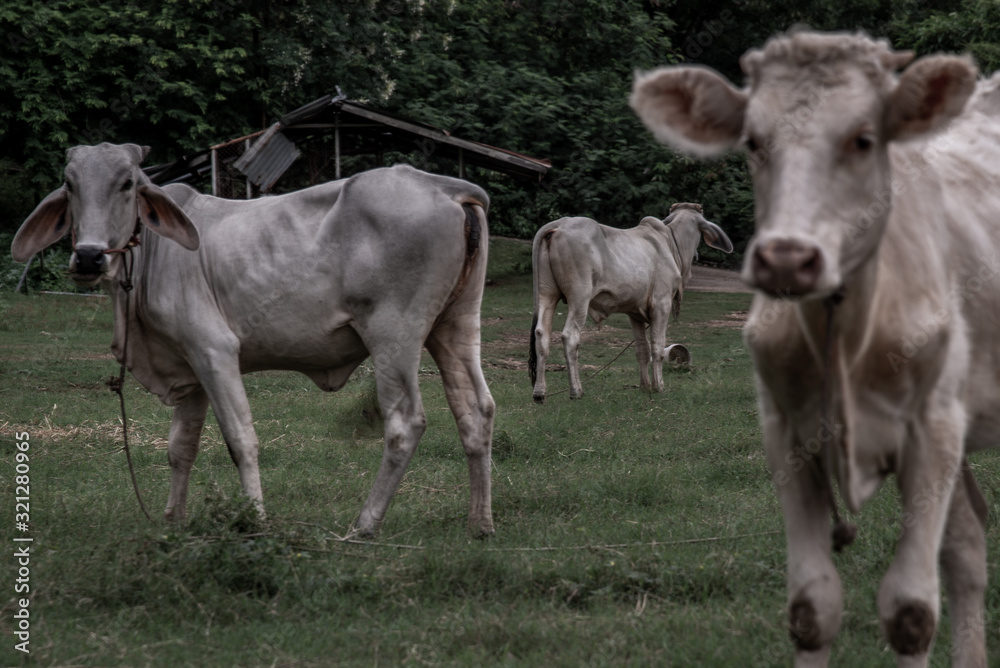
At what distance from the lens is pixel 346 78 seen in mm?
22453

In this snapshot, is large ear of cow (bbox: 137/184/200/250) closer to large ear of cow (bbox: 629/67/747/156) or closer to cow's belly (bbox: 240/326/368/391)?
cow's belly (bbox: 240/326/368/391)

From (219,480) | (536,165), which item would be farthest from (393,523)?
(536,165)

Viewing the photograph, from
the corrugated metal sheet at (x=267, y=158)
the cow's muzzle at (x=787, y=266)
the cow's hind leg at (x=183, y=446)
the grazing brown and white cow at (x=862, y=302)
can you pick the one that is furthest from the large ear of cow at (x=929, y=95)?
the corrugated metal sheet at (x=267, y=158)

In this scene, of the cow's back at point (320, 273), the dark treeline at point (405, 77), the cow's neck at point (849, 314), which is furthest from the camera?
the dark treeline at point (405, 77)

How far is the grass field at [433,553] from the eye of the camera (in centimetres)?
381

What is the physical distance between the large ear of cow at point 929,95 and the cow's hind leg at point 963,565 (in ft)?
4.40

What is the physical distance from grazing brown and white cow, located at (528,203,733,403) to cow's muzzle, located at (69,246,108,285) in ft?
19.6

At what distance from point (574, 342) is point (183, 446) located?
595 centimetres

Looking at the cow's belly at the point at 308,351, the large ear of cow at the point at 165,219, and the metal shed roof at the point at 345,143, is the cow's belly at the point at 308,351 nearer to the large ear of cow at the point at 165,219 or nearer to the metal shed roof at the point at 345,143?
the large ear of cow at the point at 165,219

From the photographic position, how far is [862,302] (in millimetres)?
2939

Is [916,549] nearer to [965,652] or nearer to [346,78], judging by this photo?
[965,652]

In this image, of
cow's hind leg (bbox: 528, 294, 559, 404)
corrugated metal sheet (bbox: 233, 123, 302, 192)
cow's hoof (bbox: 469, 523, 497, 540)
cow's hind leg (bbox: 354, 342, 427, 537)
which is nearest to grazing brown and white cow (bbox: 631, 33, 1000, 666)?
cow's hoof (bbox: 469, 523, 497, 540)

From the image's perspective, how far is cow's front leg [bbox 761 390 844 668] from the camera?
318 cm

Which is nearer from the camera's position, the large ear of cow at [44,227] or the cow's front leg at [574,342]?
the large ear of cow at [44,227]
